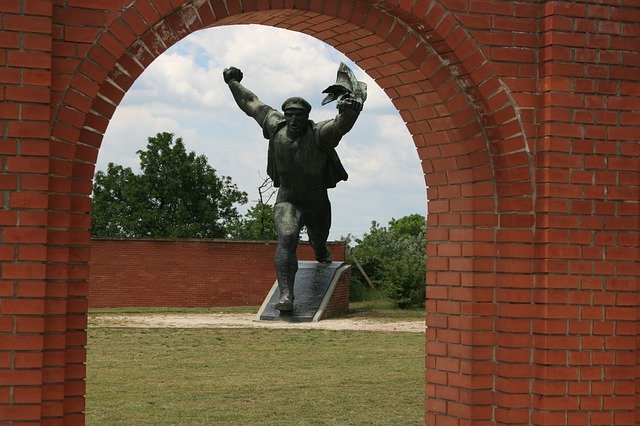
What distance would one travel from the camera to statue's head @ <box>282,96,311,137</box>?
5957 millimetres

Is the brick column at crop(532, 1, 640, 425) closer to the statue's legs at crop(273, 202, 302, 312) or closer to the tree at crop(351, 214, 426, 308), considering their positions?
the statue's legs at crop(273, 202, 302, 312)

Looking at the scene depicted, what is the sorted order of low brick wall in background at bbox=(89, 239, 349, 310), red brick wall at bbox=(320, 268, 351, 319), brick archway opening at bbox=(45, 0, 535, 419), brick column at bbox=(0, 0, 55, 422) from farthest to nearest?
1. low brick wall in background at bbox=(89, 239, 349, 310)
2. red brick wall at bbox=(320, 268, 351, 319)
3. brick archway opening at bbox=(45, 0, 535, 419)
4. brick column at bbox=(0, 0, 55, 422)

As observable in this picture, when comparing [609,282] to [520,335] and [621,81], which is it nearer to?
[520,335]

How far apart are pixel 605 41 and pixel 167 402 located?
612cm

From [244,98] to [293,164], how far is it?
497mm

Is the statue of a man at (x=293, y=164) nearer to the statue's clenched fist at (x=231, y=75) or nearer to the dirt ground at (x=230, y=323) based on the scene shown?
the statue's clenched fist at (x=231, y=75)

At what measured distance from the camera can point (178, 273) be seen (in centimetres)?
2784

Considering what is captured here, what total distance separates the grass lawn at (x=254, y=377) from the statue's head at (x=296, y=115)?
4.08 m

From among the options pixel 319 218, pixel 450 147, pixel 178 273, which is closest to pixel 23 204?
pixel 319 218

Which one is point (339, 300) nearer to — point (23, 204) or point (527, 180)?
point (527, 180)

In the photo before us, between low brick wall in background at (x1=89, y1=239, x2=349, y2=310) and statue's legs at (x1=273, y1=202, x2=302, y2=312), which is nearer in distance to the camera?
statue's legs at (x1=273, y1=202, x2=302, y2=312)

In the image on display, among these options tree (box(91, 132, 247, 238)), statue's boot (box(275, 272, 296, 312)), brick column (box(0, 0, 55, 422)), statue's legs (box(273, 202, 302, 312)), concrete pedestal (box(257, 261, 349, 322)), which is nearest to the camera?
brick column (box(0, 0, 55, 422))

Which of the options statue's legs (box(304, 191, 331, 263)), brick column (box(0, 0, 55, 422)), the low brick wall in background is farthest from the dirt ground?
brick column (box(0, 0, 55, 422))

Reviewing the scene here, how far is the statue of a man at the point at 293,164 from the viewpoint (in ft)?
19.5
